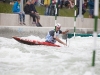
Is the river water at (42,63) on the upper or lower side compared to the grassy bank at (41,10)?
lower

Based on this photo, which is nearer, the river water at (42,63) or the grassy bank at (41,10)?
the river water at (42,63)

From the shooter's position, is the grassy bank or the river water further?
the grassy bank

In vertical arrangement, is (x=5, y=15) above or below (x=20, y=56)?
above

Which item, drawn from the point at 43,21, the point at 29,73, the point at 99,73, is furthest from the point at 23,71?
the point at 43,21

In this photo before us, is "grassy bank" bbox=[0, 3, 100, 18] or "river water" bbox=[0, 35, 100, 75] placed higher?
"grassy bank" bbox=[0, 3, 100, 18]

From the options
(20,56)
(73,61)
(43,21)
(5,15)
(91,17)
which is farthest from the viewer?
(91,17)

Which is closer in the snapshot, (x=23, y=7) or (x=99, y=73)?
(x=99, y=73)

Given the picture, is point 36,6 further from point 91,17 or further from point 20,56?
point 20,56

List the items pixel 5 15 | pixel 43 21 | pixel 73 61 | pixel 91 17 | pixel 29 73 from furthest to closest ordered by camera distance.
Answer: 1. pixel 91 17
2. pixel 43 21
3. pixel 5 15
4. pixel 73 61
5. pixel 29 73

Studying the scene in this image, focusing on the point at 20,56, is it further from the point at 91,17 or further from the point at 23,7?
the point at 91,17

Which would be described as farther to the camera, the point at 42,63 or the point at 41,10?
the point at 41,10

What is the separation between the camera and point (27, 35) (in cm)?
1709

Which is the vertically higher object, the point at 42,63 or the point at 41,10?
the point at 41,10

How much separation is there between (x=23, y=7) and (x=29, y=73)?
10492 mm
